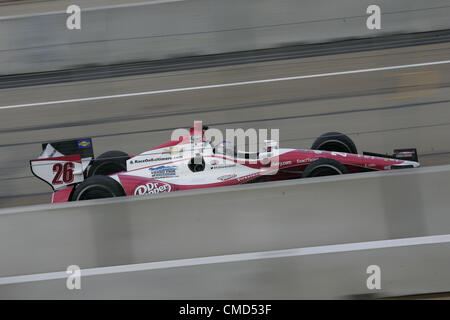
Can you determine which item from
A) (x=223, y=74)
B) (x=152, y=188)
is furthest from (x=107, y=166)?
(x=223, y=74)

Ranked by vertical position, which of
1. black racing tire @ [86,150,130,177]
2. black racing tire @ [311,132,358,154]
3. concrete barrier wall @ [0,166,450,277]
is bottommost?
concrete barrier wall @ [0,166,450,277]

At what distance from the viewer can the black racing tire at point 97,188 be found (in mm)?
5895

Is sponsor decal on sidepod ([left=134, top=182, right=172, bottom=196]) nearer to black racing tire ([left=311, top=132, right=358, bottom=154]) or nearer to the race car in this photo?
the race car

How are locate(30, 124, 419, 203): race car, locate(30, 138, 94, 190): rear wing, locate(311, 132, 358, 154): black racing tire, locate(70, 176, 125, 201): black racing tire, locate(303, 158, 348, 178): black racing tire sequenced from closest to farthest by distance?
locate(303, 158, 348, 178): black racing tire < locate(70, 176, 125, 201): black racing tire < locate(30, 124, 419, 203): race car < locate(30, 138, 94, 190): rear wing < locate(311, 132, 358, 154): black racing tire

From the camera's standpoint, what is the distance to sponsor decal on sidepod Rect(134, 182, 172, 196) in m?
6.08

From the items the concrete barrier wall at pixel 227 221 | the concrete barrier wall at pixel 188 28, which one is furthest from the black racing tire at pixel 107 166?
the concrete barrier wall at pixel 188 28

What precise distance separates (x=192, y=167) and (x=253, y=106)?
10.9 ft

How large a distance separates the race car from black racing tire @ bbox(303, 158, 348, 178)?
168 mm

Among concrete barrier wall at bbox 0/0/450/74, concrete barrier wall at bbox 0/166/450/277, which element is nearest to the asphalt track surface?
→ concrete barrier wall at bbox 0/0/450/74

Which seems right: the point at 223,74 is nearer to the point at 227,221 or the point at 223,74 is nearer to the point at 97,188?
the point at 97,188

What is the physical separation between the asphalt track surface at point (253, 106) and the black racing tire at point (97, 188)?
1.40m

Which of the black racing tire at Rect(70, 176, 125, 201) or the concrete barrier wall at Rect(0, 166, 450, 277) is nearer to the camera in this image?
the concrete barrier wall at Rect(0, 166, 450, 277)

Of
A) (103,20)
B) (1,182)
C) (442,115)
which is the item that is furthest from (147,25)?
(442,115)

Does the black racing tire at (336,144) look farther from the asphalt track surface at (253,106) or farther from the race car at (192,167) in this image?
the asphalt track surface at (253,106)
